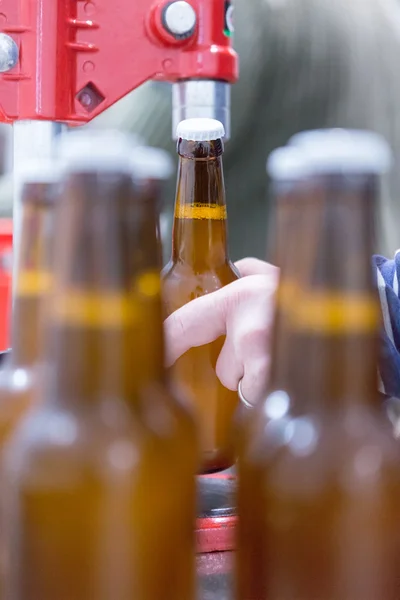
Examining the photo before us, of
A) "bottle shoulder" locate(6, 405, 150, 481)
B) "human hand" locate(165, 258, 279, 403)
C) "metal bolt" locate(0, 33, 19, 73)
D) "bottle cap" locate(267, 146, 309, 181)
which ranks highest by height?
"metal bolt" locate(0, 33, 19, 73)

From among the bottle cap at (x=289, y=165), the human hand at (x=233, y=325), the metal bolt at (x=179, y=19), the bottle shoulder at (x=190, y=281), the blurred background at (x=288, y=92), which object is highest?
the blurred background at (x=288, y=92)

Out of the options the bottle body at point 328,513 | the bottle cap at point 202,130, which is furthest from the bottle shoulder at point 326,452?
the bottle cap at point 202,130

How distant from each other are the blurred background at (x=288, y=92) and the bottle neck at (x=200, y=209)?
565 mm

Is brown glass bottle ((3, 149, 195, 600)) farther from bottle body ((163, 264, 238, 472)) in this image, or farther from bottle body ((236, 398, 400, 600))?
bottle body ((163, 264, 238, 472))

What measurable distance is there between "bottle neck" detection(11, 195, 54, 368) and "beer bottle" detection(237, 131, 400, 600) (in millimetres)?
141

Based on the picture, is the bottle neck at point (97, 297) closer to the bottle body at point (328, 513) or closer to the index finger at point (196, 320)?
the bottle body at point (328, 513)

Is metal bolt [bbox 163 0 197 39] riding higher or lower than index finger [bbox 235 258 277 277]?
higher

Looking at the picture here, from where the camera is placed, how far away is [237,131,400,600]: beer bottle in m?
0.28

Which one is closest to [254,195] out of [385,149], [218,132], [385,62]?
[385,62]

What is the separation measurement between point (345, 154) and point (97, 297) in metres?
0.11

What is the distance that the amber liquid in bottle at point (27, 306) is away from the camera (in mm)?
379

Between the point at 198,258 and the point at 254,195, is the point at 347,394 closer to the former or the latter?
the point at 198,258

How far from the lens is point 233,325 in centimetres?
48

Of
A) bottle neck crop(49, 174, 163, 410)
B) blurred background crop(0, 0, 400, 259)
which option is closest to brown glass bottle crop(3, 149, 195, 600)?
bottle neck crop(49, 174, 163, 410)
